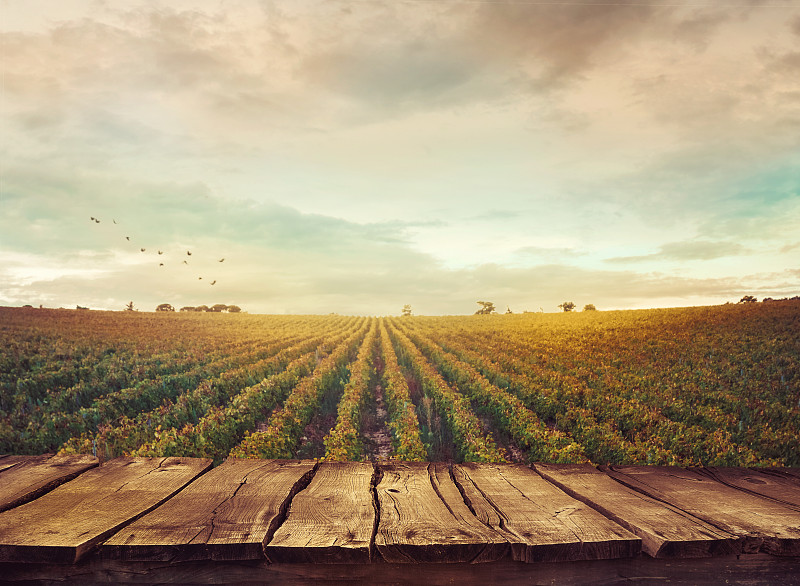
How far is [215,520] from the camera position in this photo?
6.91 ft

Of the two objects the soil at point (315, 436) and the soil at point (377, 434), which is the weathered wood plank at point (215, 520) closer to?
the soil at point (377, 434)

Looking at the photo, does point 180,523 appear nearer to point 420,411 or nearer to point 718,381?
point 420,411

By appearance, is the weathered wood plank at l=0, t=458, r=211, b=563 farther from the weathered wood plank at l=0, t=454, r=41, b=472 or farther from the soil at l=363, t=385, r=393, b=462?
the soil at l=363, t=385, r=393, b=462

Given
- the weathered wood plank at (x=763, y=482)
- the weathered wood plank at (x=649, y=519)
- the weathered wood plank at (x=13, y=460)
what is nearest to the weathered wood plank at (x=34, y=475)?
the weathered wood plank at (x=13, y=460)

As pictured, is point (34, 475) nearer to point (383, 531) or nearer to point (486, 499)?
point (383, 531)

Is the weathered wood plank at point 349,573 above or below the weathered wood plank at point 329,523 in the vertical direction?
below

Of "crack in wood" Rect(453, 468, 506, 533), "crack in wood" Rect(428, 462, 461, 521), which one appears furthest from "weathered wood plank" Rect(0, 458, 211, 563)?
"crack in wood" Rect(453, 468, 506, 533)

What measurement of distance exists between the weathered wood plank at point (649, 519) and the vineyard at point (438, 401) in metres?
6.87

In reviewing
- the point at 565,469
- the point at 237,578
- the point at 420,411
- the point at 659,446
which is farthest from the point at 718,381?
the point at 237,578

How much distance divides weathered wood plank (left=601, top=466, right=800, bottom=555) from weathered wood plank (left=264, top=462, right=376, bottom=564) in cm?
157

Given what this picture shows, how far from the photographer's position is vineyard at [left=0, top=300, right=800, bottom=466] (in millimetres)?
11016

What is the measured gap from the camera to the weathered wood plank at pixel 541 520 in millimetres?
1940

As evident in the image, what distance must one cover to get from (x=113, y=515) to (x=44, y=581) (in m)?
0.32

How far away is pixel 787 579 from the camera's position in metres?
2.13
